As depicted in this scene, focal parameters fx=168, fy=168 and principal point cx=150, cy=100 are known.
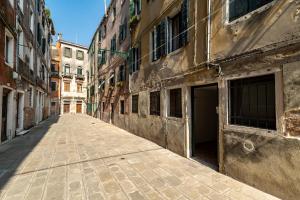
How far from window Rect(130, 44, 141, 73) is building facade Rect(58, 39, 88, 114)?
24.1m

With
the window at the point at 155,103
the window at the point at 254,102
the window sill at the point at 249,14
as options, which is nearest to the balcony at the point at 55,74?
the window at the point at 155,103

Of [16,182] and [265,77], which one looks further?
[16,182]

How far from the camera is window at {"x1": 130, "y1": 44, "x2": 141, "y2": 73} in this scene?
9.23 metres

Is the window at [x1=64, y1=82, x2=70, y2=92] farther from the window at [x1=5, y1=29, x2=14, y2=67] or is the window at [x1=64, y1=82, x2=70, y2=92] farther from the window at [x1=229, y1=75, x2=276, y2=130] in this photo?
the window at [x1=229, y1=75, x2=276, y2=130]

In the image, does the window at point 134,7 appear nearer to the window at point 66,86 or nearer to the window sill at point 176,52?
the window sill at point 176,52

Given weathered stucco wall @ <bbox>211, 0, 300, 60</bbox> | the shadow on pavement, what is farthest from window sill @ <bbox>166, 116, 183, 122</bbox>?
the shadow on pavement

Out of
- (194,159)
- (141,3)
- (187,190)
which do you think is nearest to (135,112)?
(194,159)

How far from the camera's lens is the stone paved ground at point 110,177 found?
3.23m

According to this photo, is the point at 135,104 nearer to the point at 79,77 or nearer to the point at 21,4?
the point at 21,4

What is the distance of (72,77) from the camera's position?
102ft

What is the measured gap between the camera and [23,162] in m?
4.98

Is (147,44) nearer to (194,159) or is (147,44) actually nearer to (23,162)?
(194,159)

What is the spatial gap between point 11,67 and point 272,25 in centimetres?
990

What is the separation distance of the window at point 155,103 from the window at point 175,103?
0.89m
